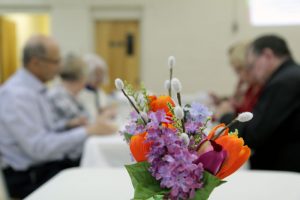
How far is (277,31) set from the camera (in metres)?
5.09

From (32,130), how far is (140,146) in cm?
136

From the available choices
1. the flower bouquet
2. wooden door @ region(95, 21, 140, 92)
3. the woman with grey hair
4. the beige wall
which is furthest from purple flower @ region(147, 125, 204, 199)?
wooden door @ region(95, 21, 140, 92)

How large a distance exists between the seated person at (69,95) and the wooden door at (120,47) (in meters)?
2.92

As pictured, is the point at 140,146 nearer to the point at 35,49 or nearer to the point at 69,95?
the point at 35,49

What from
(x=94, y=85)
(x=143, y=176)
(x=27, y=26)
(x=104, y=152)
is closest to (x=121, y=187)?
(x=143, y=176)

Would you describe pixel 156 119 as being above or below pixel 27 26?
below

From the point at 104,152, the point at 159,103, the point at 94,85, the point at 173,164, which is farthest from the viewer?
the point at 94,85

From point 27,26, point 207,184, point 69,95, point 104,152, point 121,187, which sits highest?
point 27,26

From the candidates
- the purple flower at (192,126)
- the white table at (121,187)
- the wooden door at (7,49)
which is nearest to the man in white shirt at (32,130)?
the white table at (121,187)

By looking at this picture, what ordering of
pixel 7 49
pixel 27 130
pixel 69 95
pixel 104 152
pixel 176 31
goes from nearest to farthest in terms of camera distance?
pixel 27 130
pixel 104 152
pixel 69 95
pixel 176 31
pixel 7 49

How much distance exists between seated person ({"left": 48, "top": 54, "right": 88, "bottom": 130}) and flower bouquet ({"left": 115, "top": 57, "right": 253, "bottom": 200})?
1.72 m

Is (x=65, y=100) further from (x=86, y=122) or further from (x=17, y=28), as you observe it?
(x=17, y=28)

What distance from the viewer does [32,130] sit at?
6.19 feet

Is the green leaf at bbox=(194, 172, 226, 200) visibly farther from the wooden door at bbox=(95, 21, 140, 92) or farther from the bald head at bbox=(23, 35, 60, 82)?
the wooden door at bbox=(95, 21, 140, 92)
